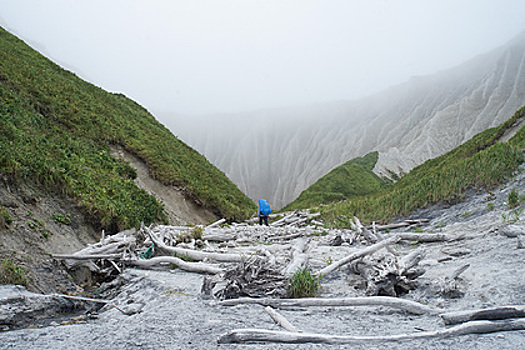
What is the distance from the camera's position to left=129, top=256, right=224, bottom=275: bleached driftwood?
6361mm

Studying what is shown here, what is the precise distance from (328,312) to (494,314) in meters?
1.75

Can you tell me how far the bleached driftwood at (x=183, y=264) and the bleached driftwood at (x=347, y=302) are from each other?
6.29ft

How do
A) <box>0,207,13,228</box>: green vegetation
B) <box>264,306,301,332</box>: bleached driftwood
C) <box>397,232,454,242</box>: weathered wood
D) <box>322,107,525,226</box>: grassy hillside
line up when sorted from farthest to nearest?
<box>322,107,525,226</box>: grassy hillside → <box>397,232,454,242</box>: weathered wood → <box>0,207,13,228</box>: green vegetation → <box>264,306,301,332</box>: bleached driftwood

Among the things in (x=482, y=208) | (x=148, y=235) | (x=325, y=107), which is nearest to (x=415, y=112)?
(x=325, y=107)

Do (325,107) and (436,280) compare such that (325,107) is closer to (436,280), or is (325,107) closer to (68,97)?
(68,97)

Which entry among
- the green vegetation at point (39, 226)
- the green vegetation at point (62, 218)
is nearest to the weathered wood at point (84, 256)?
the green vegetation at point (39, 226)

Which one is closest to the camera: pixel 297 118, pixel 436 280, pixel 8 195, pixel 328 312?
pixel 328 312

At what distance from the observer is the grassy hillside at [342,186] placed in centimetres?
4128

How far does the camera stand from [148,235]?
852cm

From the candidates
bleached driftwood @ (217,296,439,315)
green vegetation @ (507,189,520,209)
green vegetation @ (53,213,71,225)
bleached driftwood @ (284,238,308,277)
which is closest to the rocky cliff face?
green vegetation @ (507,189,520,209)

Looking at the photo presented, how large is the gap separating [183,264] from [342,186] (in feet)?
137

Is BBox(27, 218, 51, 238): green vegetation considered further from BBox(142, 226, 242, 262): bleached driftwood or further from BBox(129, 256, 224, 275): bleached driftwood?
BBox(142, 226, 242, 262): bleached driftwood

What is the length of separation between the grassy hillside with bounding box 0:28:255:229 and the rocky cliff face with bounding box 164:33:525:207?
4842cm

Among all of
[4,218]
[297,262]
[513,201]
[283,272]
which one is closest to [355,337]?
[283,272]
